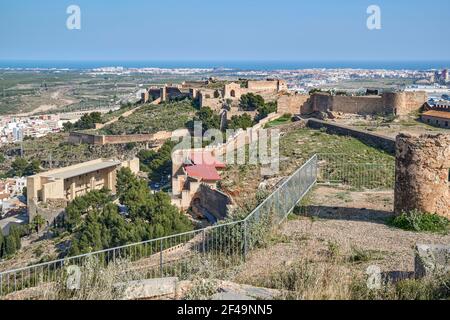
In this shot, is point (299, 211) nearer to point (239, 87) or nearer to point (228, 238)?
point (228, 238)

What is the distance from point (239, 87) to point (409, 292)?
122 feet

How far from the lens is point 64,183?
27.2 m

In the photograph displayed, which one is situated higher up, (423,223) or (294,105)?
(294,105)

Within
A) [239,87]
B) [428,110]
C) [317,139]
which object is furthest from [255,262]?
[239,87]

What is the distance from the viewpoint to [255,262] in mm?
7344

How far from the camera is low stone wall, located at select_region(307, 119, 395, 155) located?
56.2 feet

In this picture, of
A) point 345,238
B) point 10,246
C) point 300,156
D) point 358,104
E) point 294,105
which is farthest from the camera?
point 294,105

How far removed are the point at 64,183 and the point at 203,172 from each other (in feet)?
32.3

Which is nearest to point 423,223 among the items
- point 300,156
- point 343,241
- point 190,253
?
point 343,241

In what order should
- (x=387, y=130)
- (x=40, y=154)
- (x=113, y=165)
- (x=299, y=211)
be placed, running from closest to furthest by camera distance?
(x=299, y=211), (x=387, y=130), (x=113, y=165), (x=40, y=154)

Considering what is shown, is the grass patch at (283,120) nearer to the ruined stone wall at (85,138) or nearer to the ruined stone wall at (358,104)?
the ruined stone wall at (358,104)

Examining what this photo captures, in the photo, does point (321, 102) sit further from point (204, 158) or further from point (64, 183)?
point (64, 183)

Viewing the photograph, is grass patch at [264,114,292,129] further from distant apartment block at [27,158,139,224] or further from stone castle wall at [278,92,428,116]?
distant apartment block at [27,158,139,224]
